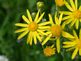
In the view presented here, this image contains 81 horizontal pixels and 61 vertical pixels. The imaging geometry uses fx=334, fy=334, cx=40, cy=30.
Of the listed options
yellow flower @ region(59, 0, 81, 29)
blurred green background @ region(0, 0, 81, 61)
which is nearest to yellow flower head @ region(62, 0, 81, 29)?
yellow flower @ region(59, 0, 81, 29)

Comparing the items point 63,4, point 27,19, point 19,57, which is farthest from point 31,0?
point 19,57

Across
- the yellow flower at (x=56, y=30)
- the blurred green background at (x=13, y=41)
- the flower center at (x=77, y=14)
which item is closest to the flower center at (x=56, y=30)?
the yellow flower at (x=56, y=30)

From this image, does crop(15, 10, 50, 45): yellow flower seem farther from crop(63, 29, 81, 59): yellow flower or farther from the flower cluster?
crop(63, 29, 81, 59): yellow flower

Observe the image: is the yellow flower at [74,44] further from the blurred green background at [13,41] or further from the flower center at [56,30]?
the blurred green background at [13,41]

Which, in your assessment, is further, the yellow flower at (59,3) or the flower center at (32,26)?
the flower center at (32,26)

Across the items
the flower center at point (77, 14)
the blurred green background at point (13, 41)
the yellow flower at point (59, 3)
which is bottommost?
the blurred green background at point (13, 41)

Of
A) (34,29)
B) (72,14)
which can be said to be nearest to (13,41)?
(34,29)
